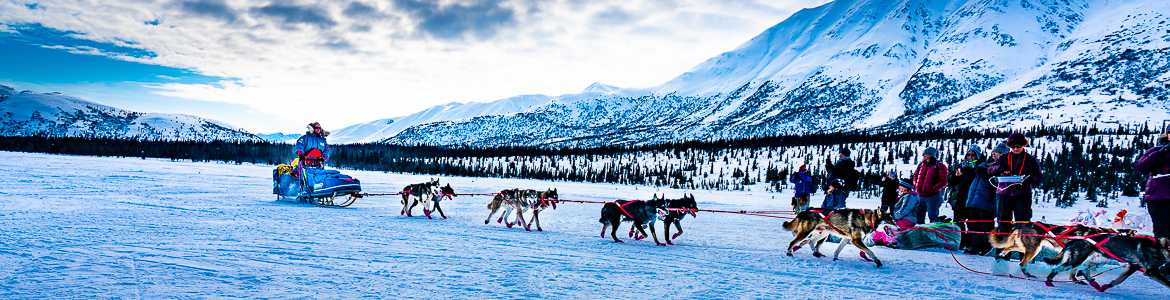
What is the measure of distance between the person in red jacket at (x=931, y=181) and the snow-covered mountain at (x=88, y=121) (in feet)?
472

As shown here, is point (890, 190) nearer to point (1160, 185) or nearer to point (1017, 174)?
point (1017, 174)

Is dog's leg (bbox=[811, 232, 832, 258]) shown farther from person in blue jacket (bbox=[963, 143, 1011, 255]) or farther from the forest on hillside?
the forest on hillside

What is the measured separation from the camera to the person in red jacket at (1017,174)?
5.75m

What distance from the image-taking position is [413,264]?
15.7 ft

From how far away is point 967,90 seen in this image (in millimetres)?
89312

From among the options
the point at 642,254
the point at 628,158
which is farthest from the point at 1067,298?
the point at 628,158

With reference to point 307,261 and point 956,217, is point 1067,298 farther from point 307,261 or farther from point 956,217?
point 307,261

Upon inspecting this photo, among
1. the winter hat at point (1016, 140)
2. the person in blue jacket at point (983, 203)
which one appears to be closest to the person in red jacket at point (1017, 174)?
the winter hat at point (1016, 140)

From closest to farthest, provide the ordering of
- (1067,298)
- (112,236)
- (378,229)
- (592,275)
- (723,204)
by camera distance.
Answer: (1067,298), (592,275), (112,236), (378,229), (723,204)

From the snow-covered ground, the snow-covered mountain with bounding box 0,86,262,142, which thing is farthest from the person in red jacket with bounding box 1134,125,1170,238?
the snow-covered mountain with bounding box 0,86,262,142

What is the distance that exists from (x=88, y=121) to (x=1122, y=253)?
199 metres

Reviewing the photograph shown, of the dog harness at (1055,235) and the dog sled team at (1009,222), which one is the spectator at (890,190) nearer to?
the dog sled team at (1009,222)

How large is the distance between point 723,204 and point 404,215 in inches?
373

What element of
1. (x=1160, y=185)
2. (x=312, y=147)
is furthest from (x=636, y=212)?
(x=312, y=147)
